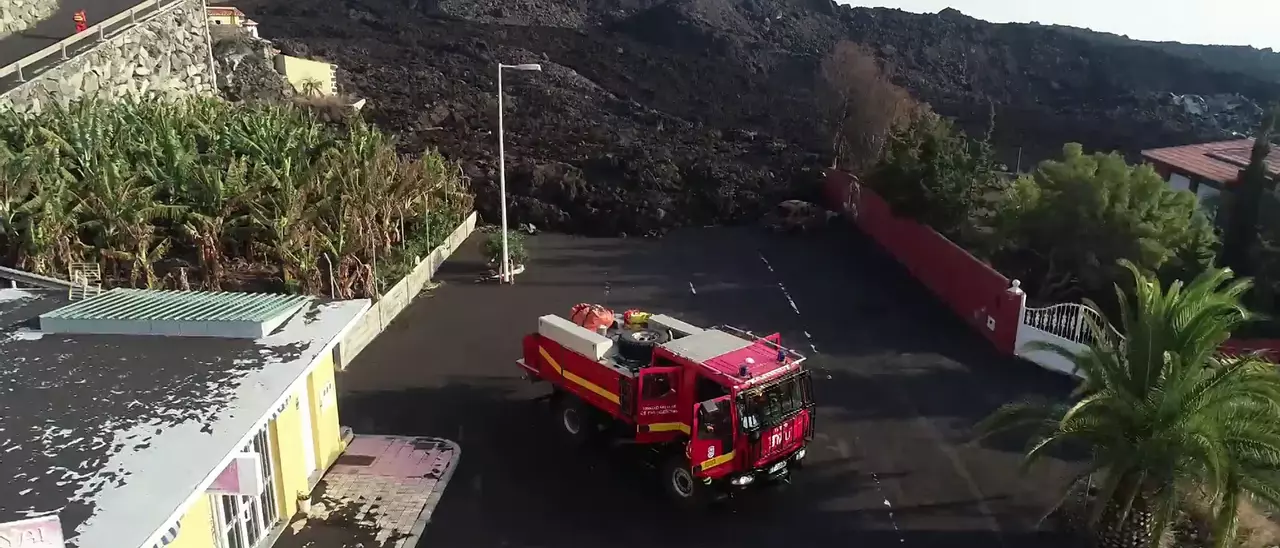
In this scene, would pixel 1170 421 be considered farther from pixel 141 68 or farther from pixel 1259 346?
pixel 141 68

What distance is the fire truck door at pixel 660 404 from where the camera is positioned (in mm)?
12469

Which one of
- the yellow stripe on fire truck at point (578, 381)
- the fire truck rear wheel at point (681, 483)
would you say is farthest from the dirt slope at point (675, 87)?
the fire truck rear wheel at point (681, 483)

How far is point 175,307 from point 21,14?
25975 mm

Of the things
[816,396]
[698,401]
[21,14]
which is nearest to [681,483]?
[698,401]

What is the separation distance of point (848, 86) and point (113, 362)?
3443cm

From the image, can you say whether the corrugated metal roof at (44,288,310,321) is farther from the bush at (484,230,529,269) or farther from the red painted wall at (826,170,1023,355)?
the red painted wall at (826,170,1023,355)

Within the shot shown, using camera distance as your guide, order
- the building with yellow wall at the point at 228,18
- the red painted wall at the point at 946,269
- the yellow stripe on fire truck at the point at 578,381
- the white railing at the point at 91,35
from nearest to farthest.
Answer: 1. the yellow stripe on fire truck at the point at 578,381
2. the red painted wall at the point at 946,269
3. the white railing at the point at 91,35
4. the building with yellow wall at the point at 228,18

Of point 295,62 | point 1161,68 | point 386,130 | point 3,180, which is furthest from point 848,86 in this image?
point 1161,68

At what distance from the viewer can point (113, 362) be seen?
428 inches

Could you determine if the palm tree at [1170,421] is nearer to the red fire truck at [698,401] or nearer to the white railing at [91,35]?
the red fire truck at [698,401]

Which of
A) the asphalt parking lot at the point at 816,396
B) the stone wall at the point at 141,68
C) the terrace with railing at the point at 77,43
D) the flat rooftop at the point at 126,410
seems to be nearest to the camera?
the flat rooftop at the point at 126,410

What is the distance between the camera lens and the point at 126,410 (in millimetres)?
9430

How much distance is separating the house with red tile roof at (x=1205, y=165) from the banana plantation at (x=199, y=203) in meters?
27.0

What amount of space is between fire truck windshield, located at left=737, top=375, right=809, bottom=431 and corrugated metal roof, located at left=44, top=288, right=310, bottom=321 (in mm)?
7268
